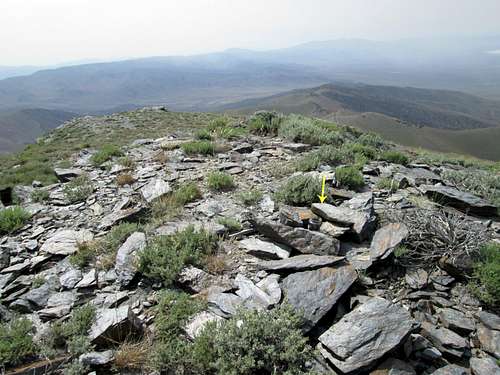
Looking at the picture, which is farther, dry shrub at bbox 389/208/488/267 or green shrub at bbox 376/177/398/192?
green shrub at bbox 376/177/398/192

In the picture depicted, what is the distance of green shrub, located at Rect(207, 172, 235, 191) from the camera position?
26.8ft

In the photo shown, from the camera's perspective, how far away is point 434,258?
522cm

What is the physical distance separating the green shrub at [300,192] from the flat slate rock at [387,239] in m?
1.66

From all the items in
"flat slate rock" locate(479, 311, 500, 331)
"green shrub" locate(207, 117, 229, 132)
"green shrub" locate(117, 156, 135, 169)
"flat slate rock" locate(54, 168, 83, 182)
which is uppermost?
"green shrub" locate(207, 117, 229, 132)

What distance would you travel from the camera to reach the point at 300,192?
7.05m

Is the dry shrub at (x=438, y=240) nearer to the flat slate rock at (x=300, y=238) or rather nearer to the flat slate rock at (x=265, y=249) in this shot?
the flat slate rock at (x=300, y=238)

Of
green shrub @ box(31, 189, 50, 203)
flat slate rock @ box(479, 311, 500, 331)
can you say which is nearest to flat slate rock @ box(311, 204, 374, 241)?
flat slate rock @ box(479, 311, 500, 331)

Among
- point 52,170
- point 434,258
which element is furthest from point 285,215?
point 52,170

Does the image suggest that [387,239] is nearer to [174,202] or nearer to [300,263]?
[300,263]

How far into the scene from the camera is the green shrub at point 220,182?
8.16 meters

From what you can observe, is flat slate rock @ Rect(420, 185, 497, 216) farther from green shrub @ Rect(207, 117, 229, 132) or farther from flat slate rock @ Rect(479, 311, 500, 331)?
green shrub @ Rect(207, 117, 229, 132)

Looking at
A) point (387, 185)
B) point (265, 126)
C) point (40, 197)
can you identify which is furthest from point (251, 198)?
point (265, 126)

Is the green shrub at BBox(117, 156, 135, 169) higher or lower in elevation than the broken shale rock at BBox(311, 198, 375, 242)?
higher

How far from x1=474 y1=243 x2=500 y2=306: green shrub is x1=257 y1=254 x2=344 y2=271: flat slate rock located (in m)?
1.97
